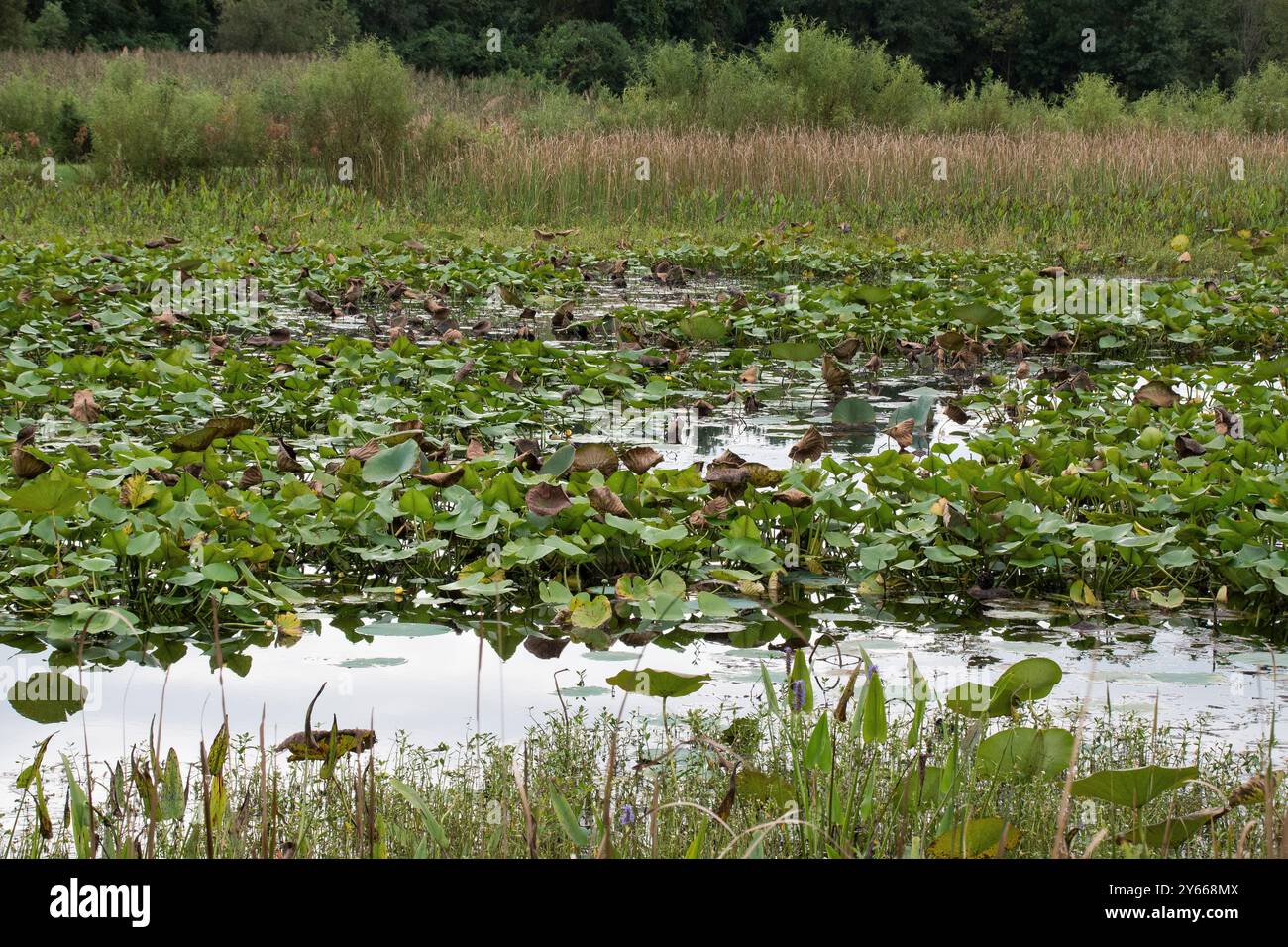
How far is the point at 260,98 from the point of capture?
579 inches

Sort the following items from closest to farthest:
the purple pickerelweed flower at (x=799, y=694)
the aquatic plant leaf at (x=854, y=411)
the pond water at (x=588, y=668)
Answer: the purple pickerelweed flower at (x=799, y=694) → the pond water at (x=588, y=668) → the aquatic plant leaf at (x=854, y=411)

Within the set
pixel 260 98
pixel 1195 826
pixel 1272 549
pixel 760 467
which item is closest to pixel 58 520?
pixel 760 467

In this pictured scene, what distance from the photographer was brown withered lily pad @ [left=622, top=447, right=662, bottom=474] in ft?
11.8

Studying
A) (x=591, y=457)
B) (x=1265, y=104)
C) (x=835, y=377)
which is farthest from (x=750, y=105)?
(x=591, y=457)

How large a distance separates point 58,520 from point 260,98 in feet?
42.1

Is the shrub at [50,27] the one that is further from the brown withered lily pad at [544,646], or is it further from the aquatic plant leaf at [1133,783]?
the aquatic plant leaf at [1133,783]

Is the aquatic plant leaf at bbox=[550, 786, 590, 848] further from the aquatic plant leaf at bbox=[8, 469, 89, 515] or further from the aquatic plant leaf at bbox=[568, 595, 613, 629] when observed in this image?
the aquatic plant leaf at bbox=[8, 469, 89, 515]

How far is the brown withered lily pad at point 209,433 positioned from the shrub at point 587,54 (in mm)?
28044

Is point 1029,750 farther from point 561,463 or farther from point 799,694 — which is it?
point 561,463

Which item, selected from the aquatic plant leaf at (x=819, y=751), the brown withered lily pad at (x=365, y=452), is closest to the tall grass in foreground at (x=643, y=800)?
the aquatic plant leaf at (x=819, y=751)

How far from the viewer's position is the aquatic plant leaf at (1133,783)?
1691mm

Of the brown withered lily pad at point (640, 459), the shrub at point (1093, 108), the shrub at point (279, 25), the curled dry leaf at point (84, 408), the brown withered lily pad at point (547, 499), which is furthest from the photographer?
the shrub at point (279, 25)

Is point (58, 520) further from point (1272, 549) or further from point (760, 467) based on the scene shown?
A: point (1272, 549)

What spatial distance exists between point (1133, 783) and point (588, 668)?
48.1 inches
